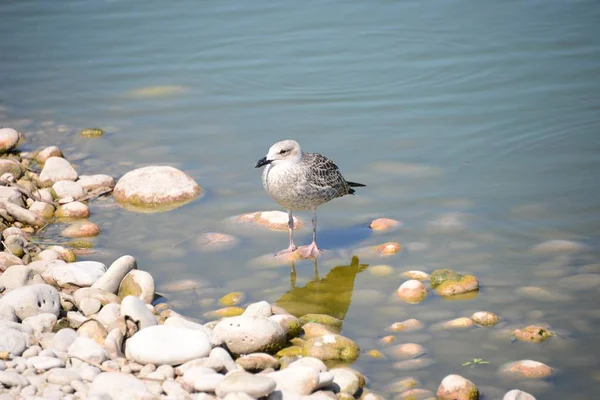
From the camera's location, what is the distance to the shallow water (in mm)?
7730

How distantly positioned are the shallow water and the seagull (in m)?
0.50

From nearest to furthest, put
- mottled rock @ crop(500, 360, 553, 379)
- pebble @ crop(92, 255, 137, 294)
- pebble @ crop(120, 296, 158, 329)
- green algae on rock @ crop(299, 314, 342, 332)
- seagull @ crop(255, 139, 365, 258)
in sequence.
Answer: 1. mottled rock @ crop(500, 360, 553, 379)
2. pebble @ crop(120, 296, 158, 329)
3. green algae on rock @ crop(299, 314, 342, 332)
4. pebble @ crop(92, 255, 137, 294)
5. seagull @ crop(255, 139, 365, 258)

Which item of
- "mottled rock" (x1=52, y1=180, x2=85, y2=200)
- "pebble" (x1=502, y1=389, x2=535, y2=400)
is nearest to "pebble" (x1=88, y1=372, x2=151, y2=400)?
Result: "pebble" (x1=502, y1=389, x2=535, y2=400)

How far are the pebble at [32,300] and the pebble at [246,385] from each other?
2064mm

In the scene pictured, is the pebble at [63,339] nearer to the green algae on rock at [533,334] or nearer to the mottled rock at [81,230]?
the mottled rock at [81,230]

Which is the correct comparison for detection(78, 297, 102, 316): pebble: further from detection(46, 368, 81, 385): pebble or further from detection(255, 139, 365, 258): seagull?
detection(255, 139, 365, 258): seagull

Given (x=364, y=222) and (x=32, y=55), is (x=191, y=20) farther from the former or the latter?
(x=364, y=222)

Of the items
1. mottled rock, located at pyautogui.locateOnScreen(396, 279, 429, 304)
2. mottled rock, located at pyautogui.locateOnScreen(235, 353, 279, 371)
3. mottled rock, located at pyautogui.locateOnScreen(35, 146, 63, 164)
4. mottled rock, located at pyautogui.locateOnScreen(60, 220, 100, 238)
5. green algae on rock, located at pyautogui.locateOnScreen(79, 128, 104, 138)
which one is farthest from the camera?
green algae on rock, located at pyautogui.locateOnScreen(79, 128, 104, 138)

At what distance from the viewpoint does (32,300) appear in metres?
6.79

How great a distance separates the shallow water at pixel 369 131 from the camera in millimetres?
7730

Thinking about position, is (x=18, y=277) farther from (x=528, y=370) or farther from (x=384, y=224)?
(x=528, y=370)

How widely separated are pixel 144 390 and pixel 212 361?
0.64m

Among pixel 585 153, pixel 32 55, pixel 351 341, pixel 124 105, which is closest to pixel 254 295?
pixel 351 341

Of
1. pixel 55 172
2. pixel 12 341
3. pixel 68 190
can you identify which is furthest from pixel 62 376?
pixel 55 172
